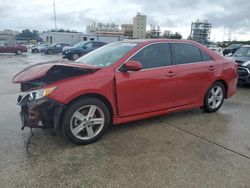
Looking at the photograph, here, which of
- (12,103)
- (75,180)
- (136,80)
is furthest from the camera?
(12,103)

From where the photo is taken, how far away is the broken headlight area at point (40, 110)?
3125 mm

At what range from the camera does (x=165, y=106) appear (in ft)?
13.7

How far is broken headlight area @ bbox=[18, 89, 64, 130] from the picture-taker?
312 centimetres

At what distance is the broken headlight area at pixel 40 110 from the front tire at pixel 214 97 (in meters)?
3.14

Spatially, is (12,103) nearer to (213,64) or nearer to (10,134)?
(10,134)

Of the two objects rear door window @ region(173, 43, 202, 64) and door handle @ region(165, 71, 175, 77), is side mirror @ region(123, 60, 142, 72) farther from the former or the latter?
rear door window @ region(173, 43, 202, 64)

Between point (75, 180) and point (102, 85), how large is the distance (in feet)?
4.50

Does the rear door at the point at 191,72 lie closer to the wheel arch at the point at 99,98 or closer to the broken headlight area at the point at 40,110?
the wheel arch at the point at 99,98

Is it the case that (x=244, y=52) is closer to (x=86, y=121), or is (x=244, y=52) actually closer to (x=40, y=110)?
(x=86, y=121)

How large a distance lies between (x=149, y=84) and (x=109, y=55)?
0.88m

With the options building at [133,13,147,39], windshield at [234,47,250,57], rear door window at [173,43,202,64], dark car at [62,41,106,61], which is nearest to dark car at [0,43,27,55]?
dark car at [62,41,106,61]

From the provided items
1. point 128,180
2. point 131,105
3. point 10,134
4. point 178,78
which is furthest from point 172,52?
point 10,134

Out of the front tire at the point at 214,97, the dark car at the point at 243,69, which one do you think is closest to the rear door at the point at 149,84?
the front tire at the point at 214,97

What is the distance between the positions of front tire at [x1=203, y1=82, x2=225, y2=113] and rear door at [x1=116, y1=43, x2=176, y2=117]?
42.6 inches
